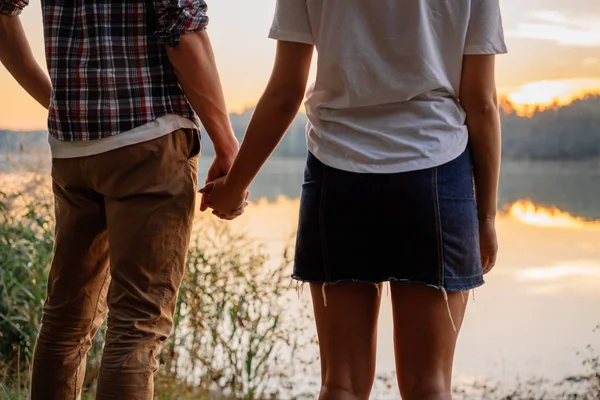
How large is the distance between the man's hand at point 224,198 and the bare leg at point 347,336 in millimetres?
287

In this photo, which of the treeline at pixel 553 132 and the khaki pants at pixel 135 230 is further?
the treeline at pixel 553 132

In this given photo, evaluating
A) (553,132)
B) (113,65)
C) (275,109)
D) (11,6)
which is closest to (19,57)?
(11,6)

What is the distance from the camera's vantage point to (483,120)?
1.37 metres

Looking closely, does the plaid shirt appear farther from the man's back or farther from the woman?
the woman

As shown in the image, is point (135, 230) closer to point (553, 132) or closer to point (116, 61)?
point (116, 61)

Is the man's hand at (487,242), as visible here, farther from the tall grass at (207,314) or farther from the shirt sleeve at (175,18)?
the tall grass at (207,314)

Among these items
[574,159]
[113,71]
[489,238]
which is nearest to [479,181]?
[489,238]

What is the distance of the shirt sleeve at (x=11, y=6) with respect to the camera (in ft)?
5.92

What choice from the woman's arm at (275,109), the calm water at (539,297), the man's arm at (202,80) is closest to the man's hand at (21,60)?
the man's arm at (202,80)

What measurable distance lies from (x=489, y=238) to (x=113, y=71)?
29.7 inches

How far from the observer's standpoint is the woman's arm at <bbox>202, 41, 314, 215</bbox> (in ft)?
4.66

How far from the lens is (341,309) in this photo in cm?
141

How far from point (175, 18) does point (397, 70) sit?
45 centimetres

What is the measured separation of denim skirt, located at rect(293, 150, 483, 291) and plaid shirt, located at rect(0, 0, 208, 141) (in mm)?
372
